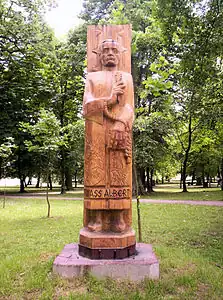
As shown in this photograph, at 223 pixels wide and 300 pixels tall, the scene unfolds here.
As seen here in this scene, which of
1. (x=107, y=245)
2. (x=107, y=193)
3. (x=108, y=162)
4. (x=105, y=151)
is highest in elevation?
(x=105, y=151)

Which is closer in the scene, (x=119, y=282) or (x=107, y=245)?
(x=119, y=282)

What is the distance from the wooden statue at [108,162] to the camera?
511 centimetres

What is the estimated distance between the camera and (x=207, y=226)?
1051 centimetres

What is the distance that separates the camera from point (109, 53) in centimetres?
541

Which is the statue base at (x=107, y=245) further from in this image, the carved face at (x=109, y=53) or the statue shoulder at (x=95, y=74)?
the carved face at (x=109, y=53)

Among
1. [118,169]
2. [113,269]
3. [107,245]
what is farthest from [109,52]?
[113,269]

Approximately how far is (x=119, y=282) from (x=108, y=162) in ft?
6.18

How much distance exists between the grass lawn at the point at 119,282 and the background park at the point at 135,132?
2 centimetres

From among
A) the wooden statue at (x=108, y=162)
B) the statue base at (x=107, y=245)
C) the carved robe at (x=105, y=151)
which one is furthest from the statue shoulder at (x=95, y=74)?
the statue base at (x=107, y=245)

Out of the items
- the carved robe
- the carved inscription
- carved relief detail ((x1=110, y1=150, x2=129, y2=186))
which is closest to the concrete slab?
the carved robe

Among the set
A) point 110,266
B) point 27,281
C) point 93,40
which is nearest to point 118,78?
point 93,40

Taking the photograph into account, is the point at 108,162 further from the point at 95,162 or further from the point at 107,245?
the point at 107,245

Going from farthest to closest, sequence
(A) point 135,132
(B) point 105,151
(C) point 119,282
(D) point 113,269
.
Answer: (A) point 135,132, (B) point 105,151, (D) point 113,269, (C) point 119,282

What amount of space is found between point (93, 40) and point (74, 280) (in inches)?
161
